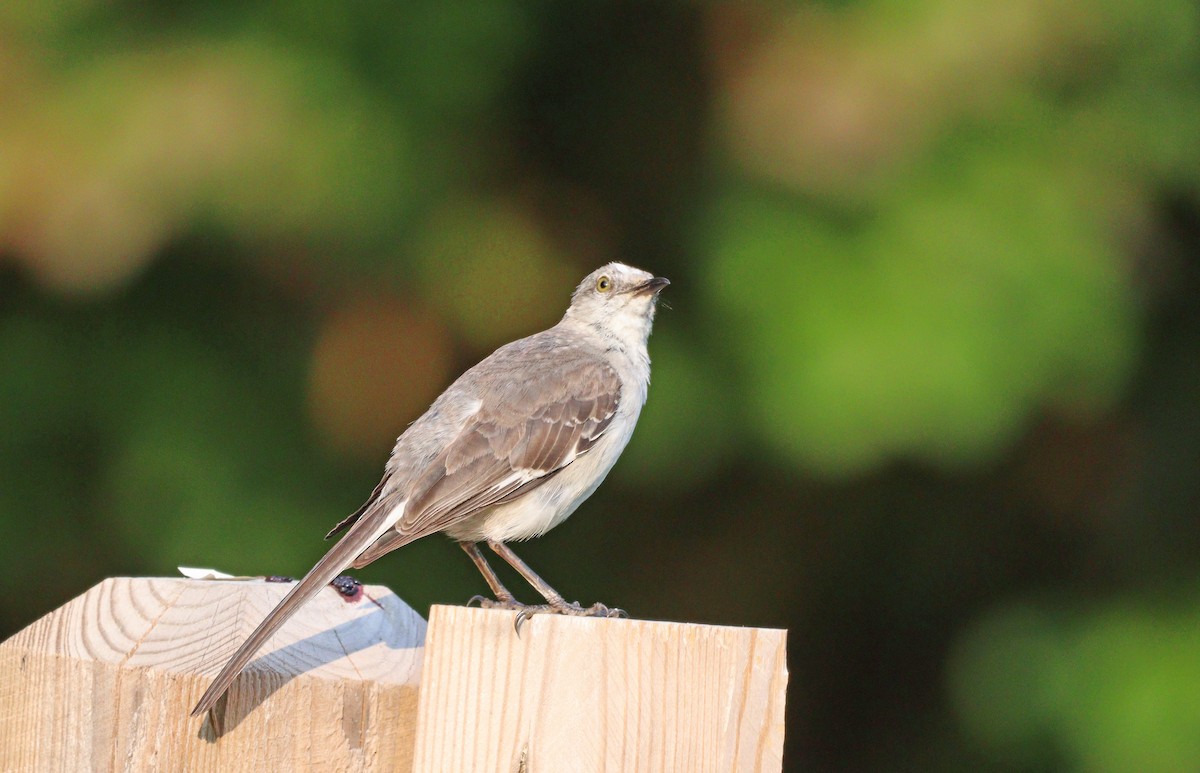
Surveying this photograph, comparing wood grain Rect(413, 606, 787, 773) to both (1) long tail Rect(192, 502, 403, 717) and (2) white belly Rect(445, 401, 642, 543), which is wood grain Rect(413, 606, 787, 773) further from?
(2) white belly Rect(445, 401, 642, 543)

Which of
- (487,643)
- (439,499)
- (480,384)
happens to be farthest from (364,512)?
(487,643)

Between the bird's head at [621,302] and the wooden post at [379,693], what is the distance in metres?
2.31

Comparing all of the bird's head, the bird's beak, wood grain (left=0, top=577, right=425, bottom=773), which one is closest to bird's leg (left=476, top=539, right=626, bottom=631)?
wood grain (left=0, top=577, right=425, bottom=773)

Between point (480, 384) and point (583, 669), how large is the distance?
6.94 ft

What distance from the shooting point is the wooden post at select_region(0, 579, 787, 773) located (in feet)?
6.01

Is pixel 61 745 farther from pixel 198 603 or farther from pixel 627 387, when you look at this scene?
pixel 627 387

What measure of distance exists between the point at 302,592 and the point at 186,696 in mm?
356

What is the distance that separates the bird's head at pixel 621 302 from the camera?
458cm

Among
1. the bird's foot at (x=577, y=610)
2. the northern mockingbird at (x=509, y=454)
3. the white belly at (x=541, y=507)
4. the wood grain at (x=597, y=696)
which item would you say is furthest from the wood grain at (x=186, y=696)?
the white belly at (x=541, y=507)

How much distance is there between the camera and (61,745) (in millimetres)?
2121

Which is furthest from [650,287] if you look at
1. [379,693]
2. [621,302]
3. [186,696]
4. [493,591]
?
[186,696]

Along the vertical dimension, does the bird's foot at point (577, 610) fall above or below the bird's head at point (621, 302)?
below

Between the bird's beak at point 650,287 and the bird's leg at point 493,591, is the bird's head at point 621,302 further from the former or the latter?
the bird's leg at point 493,591

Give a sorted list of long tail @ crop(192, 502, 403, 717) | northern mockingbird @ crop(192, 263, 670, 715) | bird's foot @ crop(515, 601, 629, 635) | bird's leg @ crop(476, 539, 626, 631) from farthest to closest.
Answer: northern mockingbird @ crop(192, 263, 670, 715) < bird's leg @ crop(476, 539, 626, 631) < bird's foot @ crop(515, 601, 629, 635) < long tail @ crop(192, 502, 403, 717)
